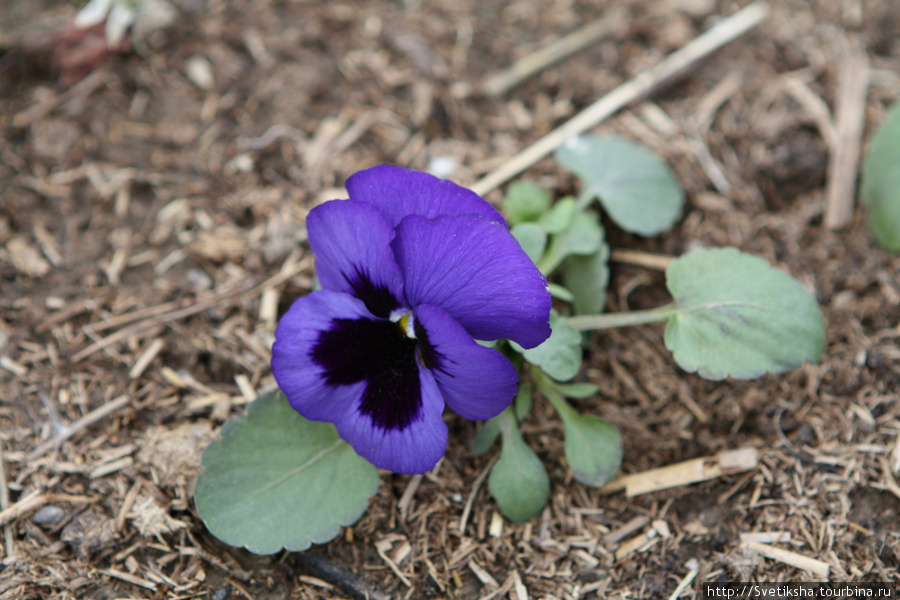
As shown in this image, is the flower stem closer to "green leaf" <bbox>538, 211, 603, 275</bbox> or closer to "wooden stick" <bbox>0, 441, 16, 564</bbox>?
"green leaf" <bbox>538, 211, 603, 275</bbox>

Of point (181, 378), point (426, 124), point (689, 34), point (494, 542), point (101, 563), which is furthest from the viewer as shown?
point (689, 34)

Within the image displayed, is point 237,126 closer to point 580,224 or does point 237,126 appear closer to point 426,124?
point 426,124

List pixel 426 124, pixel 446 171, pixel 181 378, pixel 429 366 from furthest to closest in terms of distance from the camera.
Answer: pixel 426 124, pixel 446 171, pixel 181 378, pixel 429 366

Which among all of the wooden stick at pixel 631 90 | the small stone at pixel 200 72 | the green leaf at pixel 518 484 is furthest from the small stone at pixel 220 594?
the small stone at pixel 200 72

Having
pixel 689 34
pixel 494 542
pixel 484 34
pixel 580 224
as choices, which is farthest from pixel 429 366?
pixel 689 34

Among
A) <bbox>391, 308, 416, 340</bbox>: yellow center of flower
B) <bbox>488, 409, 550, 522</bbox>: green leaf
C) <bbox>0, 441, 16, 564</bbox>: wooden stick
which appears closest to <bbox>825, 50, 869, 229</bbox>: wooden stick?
<bbox>488, 409, 550, 522</bbox>: green leaf

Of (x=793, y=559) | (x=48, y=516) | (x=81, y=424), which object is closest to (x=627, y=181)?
(x=793, y=559)

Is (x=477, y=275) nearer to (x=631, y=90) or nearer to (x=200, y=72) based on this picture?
(x=631, y=90)
